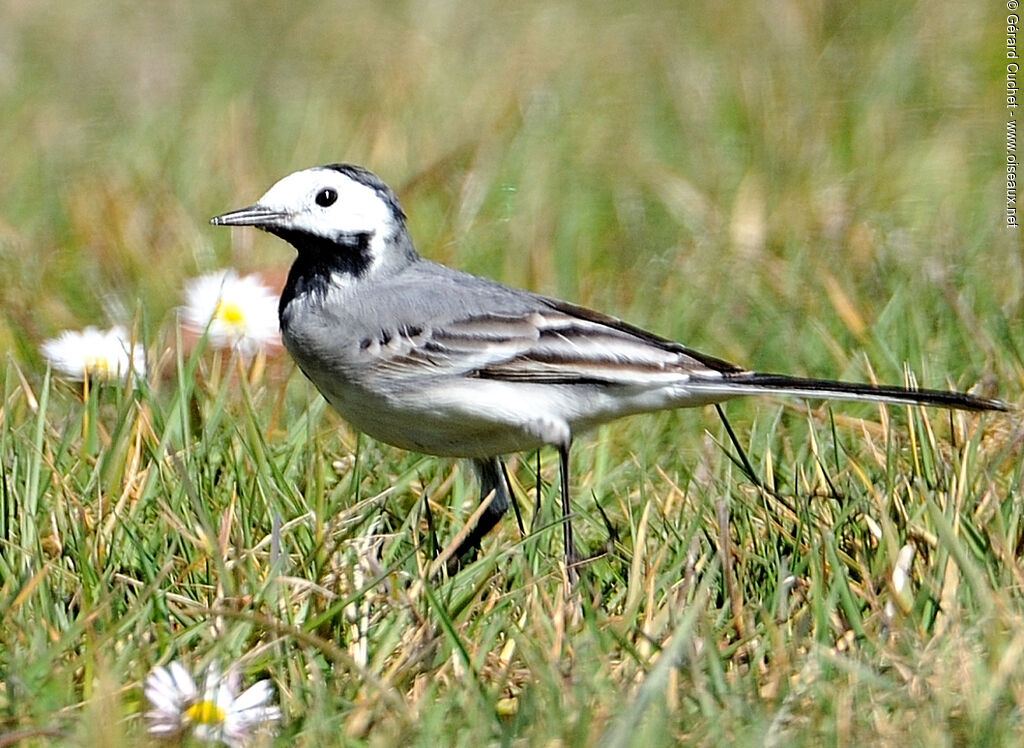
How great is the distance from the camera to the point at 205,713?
3.04m

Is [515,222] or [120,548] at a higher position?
[515,222]

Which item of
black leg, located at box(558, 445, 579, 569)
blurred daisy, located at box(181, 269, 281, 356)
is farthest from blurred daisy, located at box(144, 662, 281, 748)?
blurred daisy, located at box(181, 269, 281, 356)

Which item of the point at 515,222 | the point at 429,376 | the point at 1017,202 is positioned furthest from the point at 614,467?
the point at 1017,202

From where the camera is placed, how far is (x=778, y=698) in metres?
3.16

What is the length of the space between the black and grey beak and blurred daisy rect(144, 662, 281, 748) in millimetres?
1603

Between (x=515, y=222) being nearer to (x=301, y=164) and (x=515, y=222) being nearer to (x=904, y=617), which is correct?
(x=301, y=164)

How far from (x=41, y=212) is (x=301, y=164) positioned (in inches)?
43.9

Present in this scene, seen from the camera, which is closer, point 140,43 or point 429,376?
point 429,376

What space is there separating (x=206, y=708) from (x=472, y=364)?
150cm

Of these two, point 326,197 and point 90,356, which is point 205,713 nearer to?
point 326,197

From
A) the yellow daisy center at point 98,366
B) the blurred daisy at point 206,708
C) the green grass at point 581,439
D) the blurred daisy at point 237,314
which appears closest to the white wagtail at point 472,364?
the green grass at point 581,439

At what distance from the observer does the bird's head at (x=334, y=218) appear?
454 centimetres

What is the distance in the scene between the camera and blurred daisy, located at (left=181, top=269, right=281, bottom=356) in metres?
5.25

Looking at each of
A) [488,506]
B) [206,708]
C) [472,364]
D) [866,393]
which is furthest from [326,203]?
[206,708]
